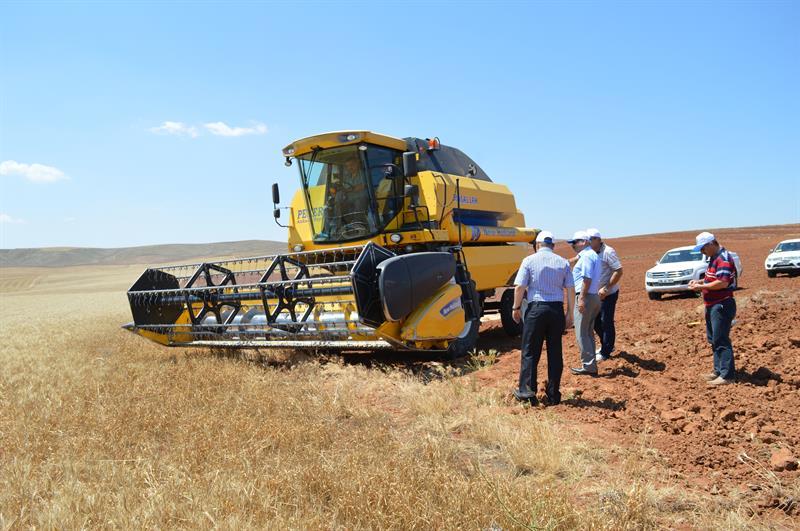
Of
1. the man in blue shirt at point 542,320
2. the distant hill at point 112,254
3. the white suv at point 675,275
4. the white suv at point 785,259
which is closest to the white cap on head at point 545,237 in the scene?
the man in blue shirt at point 542,320

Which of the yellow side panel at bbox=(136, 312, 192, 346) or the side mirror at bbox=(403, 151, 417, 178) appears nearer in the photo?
the side mirror at bbox=(403, 151, 417, 178)

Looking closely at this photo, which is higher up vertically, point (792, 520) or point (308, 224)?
point (308, 224)

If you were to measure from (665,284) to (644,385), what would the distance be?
30.6 ft

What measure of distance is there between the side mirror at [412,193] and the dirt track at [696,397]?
2.65 metres

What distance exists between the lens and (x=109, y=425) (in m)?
4.73

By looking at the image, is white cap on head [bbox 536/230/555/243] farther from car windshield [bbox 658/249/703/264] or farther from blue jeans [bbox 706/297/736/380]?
car windshield [bbox 658/249/703/264]

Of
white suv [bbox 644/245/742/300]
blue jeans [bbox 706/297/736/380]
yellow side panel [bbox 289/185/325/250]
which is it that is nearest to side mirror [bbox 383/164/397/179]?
yellow side panel [bbox 289/185/325/250]

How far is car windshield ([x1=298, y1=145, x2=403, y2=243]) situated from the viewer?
880 centimetres

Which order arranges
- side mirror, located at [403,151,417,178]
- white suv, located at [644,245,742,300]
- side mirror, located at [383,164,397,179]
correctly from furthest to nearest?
white suv, located at [644,245,742,300]
side mirror, located at [383,164,397,179]
side mirror, located at [403,151,417,178]

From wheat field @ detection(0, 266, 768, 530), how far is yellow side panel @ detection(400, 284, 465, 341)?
579 millimetres

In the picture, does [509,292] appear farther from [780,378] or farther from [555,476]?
[555,476]

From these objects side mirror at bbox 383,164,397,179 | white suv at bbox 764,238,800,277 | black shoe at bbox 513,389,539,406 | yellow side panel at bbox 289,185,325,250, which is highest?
side mirror at bbox 383,164,397,179

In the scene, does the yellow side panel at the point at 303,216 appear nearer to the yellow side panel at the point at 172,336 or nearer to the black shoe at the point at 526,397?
the yellow side panel at the point at 172,336

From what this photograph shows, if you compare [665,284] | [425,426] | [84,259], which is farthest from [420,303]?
[84,259]
